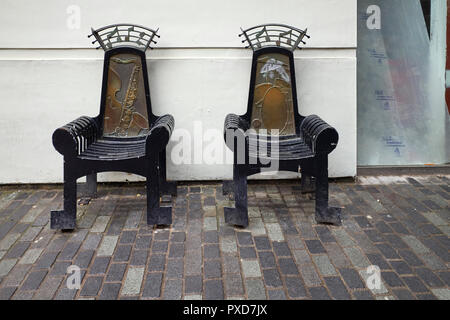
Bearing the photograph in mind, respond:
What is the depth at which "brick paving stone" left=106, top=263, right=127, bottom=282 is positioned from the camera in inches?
119

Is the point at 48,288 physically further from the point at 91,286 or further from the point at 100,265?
the point at 100,265

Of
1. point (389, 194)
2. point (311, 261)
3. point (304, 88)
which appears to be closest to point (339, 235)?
point (311, 261)

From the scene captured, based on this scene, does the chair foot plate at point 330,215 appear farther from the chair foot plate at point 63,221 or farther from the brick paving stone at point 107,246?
the chair foot plate at point 63,221

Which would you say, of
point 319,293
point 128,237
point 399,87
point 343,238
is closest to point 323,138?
point 343,238

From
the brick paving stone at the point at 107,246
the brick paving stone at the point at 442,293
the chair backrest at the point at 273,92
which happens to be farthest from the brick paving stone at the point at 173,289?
the chair backrest at the point at 273,92

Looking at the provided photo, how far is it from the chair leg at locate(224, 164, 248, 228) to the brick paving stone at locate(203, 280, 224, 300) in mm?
920

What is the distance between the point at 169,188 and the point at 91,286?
1863 millimetres

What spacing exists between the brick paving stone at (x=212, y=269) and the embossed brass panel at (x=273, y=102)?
180 cm

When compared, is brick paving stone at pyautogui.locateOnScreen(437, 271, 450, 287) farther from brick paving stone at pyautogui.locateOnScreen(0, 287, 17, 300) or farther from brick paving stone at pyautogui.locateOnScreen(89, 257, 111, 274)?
brick paving stone at pyautogui.locateOnScreen(0, 287, 17, 300)

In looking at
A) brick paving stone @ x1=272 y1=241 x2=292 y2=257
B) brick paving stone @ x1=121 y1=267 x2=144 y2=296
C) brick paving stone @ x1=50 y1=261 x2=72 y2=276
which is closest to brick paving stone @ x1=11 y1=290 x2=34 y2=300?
brick paving stone @ x1=50 y1=261 x2=72 y2=276

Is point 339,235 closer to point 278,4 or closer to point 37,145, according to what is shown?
point 278,4

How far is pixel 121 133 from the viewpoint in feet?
14.9

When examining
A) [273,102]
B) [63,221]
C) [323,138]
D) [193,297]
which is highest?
[273,102]

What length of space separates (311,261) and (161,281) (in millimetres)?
1128
